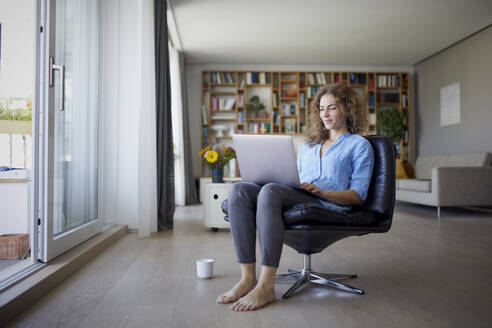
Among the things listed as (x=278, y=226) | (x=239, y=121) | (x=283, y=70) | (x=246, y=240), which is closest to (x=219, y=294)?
(x=246, y=240)

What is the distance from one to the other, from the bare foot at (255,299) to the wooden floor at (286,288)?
0.03m

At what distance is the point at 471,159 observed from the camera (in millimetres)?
5328

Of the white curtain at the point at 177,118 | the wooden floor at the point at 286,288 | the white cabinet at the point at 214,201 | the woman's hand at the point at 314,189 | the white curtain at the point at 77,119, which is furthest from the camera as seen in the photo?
the white curtain at the point at 177,118

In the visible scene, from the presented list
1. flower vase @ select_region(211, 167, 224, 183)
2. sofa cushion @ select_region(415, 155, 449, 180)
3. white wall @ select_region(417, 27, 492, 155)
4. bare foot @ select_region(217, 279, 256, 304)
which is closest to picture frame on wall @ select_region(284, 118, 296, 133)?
sofa cushion @ select_region(415, 155, 449, 180)

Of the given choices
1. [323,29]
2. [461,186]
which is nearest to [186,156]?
[323,29]

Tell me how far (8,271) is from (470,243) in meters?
3.06

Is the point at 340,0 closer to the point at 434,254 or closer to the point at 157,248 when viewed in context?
the point at 434,254

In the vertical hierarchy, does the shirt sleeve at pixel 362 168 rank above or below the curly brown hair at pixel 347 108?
below

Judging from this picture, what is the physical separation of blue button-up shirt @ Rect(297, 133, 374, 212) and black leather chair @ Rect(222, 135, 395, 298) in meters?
0.07

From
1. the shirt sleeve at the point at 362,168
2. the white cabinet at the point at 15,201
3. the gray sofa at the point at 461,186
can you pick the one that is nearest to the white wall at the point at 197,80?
the gray sofa at the point at 461,186

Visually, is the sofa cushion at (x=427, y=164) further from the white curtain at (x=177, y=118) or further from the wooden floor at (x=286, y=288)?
the white curtain at (x=177, y=118)

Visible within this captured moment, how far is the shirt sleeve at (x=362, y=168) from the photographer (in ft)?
5.99

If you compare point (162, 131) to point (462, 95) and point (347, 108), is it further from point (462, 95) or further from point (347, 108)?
point (462, 95)

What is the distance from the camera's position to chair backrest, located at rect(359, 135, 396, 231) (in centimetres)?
180
